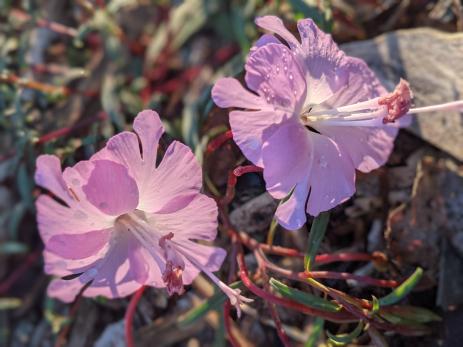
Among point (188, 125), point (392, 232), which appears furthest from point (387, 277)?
point (188, 125)

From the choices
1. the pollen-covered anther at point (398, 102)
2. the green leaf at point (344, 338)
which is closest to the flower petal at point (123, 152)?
the pollen-covered anther at point (398, 102)

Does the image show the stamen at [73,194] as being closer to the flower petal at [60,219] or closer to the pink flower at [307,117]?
the flower petal at [60,219]

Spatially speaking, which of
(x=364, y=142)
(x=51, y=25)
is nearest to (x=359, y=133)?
(x=364, y=142)

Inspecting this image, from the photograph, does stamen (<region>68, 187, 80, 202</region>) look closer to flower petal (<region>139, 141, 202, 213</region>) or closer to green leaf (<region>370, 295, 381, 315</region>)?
flower petal (<region>139, 141, 202, 213</region>)

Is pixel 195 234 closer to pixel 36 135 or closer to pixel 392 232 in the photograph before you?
pixel 392 232

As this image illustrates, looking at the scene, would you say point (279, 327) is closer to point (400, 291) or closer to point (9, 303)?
point (400, 291)

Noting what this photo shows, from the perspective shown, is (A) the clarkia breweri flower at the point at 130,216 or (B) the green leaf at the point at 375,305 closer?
(A) the clarkia breweri flower at the point at 130,216
